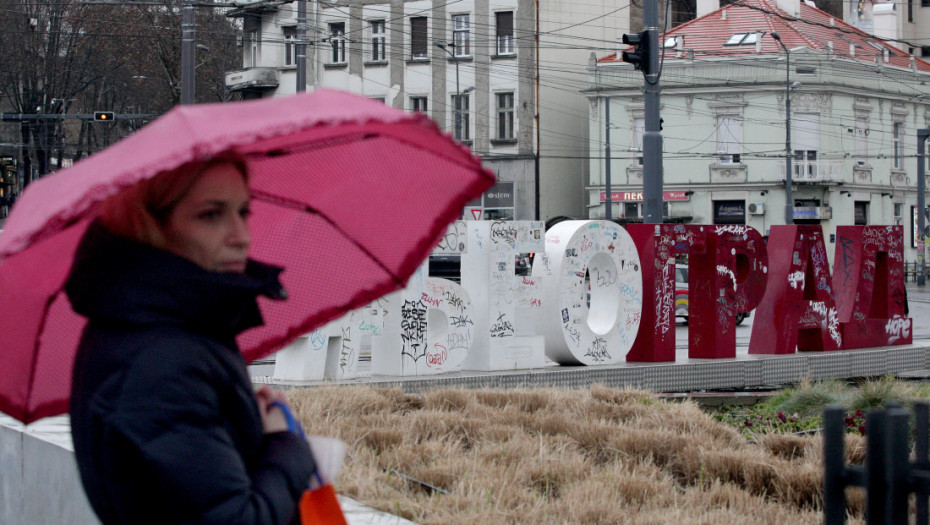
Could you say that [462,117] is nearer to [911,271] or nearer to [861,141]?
[861,141]

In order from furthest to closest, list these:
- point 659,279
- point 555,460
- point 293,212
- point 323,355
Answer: point 659,279 → point 323,355 → point 555,460 → point 293,212

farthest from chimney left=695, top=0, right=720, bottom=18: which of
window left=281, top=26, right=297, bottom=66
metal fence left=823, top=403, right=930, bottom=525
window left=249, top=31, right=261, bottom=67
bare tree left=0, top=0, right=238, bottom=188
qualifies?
metal fence left=823, top=403, right=930, bottom=525

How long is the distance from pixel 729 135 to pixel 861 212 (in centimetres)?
743

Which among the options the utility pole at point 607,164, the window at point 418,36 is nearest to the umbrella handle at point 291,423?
the utility pole at point 607,164

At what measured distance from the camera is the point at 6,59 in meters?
49.5

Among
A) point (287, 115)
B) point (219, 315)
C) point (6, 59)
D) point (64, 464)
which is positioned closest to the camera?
point (287, 115)

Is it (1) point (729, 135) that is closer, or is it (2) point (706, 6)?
(1) point (729, 135)

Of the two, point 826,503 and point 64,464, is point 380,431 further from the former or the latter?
point 826,503

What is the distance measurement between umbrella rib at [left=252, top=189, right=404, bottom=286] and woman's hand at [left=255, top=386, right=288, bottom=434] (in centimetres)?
75

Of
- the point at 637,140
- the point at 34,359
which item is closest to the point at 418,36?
the point at 637,140

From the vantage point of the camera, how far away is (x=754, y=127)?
50.4 meters

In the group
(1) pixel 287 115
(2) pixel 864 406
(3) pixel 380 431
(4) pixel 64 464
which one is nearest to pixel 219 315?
(1) pixel 287 115

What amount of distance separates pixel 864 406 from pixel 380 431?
15.6 ft

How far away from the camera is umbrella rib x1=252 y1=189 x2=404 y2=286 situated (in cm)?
300
